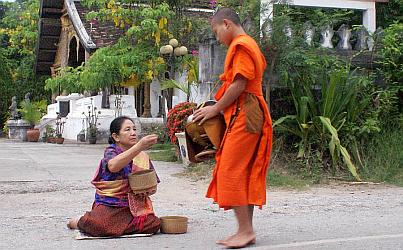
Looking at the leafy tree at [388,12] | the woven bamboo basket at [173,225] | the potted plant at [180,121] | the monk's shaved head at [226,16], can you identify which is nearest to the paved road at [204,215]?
the woven bamboo basket at [173,225]

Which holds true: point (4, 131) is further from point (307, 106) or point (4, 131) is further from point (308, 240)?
point (308, 240)

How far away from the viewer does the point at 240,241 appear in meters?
4.62

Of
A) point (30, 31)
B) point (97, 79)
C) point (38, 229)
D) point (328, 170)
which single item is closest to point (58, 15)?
point (30, 31)

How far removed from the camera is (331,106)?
921cm

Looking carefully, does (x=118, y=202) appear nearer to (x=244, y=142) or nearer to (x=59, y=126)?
(x=244, y=142)

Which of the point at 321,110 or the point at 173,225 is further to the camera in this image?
the point at 321,110

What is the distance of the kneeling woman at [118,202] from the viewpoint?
507 centimetres

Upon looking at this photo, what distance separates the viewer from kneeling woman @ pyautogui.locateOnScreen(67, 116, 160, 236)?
16.6 ft

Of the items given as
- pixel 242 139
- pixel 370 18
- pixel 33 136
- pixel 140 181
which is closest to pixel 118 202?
pixel 140 181

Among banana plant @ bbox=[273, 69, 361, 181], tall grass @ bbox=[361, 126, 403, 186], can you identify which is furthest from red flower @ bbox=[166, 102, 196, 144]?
tall grass @ bbox=[361, 126, 403, 186]

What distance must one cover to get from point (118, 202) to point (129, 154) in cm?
55

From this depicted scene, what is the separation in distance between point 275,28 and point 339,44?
1.92 meters

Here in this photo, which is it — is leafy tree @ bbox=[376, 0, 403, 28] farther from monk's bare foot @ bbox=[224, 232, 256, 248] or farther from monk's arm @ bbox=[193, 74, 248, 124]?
monk's bare foot @ bbox=[224, 232, 256, 248]

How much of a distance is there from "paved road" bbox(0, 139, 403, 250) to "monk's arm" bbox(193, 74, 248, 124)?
97cm
